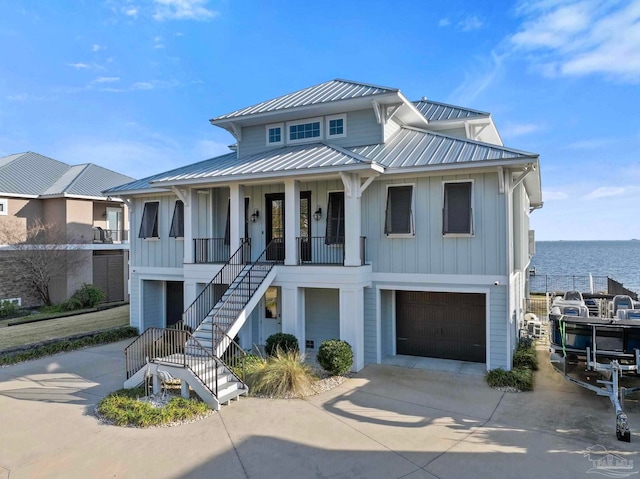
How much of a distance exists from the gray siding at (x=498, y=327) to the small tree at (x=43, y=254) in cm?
1970

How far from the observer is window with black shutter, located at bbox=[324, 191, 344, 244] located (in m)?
12.0

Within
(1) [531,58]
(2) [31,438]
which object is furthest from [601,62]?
(2) [31,438]

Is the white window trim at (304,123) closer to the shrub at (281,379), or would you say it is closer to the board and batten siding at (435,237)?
the board and batten siding at (435,237)

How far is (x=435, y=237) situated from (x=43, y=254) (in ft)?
61.3

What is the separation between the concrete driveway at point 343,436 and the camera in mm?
5785

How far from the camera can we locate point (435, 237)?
1061 centimetres

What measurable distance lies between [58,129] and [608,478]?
34.7m

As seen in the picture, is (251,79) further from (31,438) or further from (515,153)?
(31,438)

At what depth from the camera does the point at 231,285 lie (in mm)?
11172

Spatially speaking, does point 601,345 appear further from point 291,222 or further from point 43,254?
point 43,254

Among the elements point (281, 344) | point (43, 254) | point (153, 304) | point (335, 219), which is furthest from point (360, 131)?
point (43, 254)

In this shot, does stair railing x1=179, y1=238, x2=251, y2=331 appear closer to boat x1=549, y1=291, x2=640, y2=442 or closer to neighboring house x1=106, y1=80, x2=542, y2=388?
neighboring house x1=106, y1=80, x2=542, y2=388

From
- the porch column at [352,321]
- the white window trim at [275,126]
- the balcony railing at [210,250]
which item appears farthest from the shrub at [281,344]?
the white window trim at [275,126]

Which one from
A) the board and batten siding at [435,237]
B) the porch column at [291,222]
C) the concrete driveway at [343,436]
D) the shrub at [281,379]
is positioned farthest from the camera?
the porch column at [291,222]
